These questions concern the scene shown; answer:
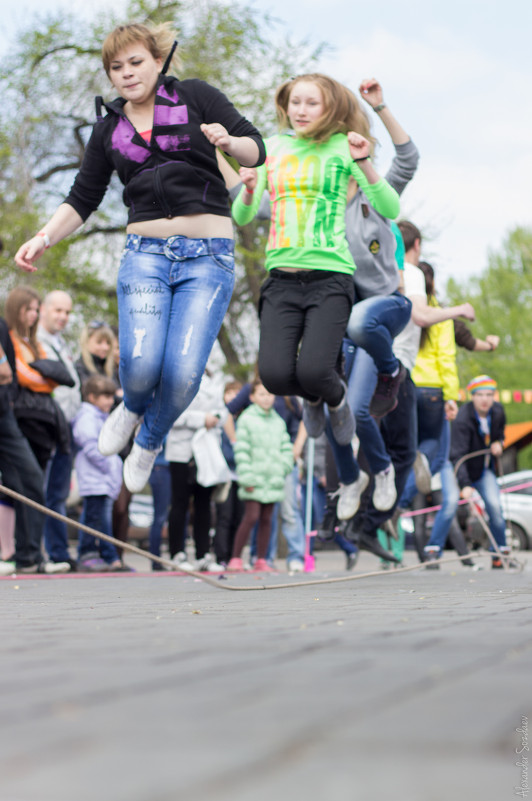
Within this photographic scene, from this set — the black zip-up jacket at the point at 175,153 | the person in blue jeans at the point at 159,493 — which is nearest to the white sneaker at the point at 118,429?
the black zip-up jacket at the point at 175,153

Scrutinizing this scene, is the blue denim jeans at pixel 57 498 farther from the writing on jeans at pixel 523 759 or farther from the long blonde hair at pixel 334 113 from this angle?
the writing on jeans at pixel 523 759

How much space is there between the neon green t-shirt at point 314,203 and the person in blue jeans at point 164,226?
19.2 inches

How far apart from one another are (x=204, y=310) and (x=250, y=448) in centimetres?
470

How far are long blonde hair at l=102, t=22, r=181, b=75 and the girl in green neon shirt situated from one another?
2.64 feet

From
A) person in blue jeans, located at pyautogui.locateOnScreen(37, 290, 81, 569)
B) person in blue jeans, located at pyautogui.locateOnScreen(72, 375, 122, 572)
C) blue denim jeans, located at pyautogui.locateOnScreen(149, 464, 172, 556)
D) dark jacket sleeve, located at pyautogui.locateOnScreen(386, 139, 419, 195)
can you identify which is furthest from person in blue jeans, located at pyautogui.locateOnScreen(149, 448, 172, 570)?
dark jacket sleeve, located at pyautogui.locateOnScreen(386, 139, 419, 195)

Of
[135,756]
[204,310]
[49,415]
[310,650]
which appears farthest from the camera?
[49,415]

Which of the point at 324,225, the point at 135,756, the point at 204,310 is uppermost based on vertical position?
the point at 324,225

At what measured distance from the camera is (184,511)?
9117 millimetres

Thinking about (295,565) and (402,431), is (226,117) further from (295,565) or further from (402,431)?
(295,565)

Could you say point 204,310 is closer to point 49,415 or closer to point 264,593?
point 264,593

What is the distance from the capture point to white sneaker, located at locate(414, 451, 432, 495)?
7734mm

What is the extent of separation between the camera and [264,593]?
4.45 metres

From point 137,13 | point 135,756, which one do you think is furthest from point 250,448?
point 137,13

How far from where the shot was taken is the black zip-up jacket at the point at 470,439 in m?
11.2
